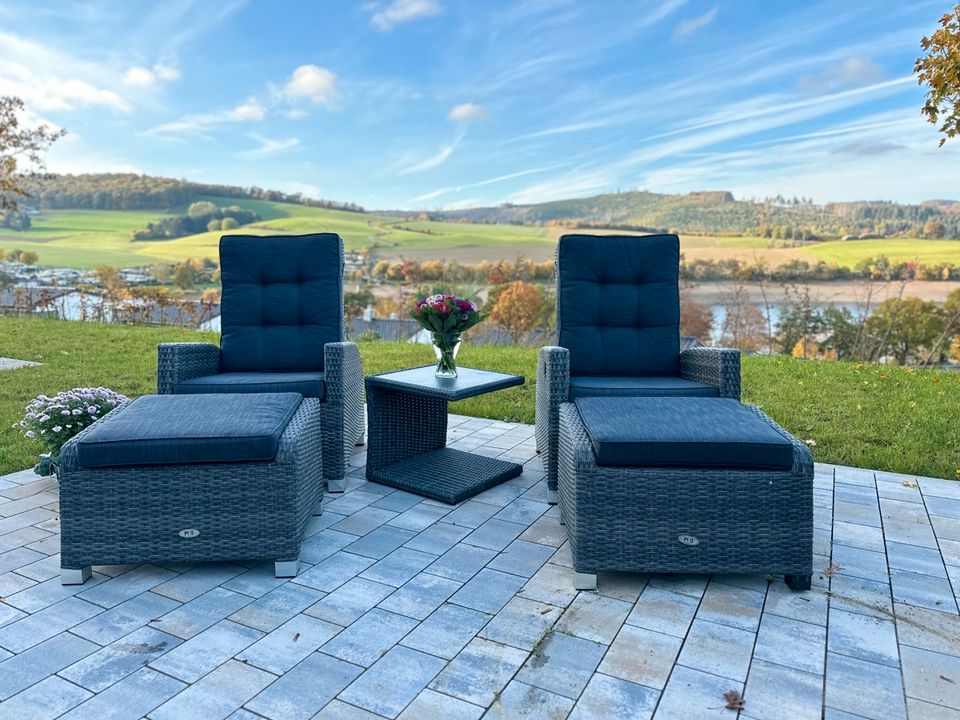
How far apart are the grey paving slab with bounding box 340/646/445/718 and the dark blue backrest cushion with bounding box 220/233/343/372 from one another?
77.3 inches

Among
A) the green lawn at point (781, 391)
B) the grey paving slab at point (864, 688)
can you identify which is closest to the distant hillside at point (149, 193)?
the green lawn at point (781, 391)

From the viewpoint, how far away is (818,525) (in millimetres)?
2678

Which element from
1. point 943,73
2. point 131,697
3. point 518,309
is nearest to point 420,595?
Result: point 131,697

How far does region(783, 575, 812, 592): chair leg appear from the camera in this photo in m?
2.11

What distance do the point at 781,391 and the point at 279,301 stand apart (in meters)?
3.70

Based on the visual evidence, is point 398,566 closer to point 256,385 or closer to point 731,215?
point 256,385

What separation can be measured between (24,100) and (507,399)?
10479 millimetres

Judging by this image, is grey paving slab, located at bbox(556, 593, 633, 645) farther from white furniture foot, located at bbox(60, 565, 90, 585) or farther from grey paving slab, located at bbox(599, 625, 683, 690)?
white furniture foot, located at bbox(60, 565, 90, 585)

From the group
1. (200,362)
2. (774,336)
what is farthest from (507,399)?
(774,336)

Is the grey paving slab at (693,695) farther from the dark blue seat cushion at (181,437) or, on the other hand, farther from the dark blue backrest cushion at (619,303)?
the dark blue backrest cushion at (619,303)

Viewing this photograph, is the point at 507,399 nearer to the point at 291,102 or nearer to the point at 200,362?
the point at 200,362

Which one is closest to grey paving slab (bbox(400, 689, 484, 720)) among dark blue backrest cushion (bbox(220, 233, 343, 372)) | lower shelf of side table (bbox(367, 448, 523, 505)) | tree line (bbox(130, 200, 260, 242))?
lower shelf of side table (bbox(367, 448, 523, 505))

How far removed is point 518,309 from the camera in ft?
30.6

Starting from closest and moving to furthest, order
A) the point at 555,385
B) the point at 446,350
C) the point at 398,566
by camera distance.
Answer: the point at 398,566 < the point at 555,385 < the point at 446,350
